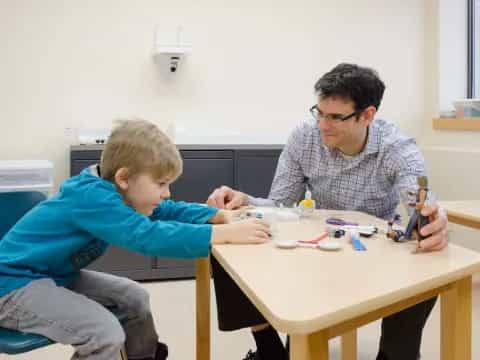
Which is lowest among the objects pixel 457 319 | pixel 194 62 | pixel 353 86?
pixel 457 319

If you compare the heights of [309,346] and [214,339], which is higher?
[309,346]

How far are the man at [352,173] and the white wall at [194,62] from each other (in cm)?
188

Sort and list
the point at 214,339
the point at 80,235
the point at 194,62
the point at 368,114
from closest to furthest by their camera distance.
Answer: the point at 80,235 < the point at 368,114 < the point at 214,339 < the point at 194,62

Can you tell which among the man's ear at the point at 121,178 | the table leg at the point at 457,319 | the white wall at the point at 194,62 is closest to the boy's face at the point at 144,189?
the man's ear at the point at 121,178

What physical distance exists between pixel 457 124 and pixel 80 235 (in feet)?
10.1

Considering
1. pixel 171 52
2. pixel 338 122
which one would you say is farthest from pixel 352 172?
pixel 171 52

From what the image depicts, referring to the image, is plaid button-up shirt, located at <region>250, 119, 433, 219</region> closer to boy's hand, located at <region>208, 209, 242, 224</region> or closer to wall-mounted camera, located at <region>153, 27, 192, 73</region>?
boy's hand, located at <region>208, 209, 242, 224</region>

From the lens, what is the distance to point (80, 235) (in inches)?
51.2

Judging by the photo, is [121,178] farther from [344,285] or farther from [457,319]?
[457,319]

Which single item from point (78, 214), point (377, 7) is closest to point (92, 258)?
point (78, 214)

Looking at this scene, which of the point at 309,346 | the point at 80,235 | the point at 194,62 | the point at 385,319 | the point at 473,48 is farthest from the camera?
the point at 473,48

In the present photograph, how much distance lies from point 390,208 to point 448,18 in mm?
2695

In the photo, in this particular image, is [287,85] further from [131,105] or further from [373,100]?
[373,100]

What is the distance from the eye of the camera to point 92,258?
1400mm
